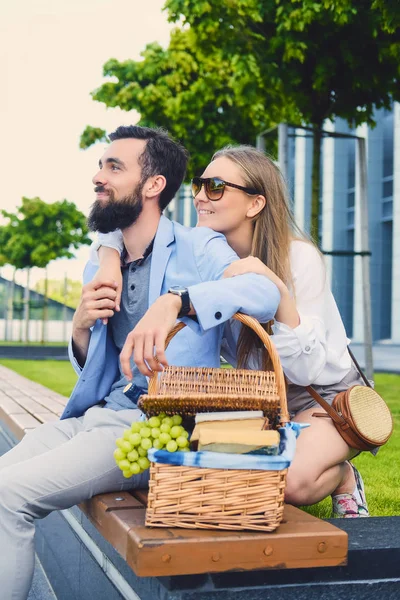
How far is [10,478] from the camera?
244 cm

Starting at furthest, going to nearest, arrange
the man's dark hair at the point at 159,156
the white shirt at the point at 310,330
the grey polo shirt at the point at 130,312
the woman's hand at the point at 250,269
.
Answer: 1. the man's dark hair at the point at 159,156
2. the grey polo shirt at the point at 130,312
3. the white shirt at the point at 310,330
4. the woman's hand at the point at 250,269

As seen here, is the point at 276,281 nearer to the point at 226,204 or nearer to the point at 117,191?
the point at 226,204

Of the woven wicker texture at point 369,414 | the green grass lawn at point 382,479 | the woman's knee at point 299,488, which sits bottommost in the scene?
the green grass lawn at point 382,479

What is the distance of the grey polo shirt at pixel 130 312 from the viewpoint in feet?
9.80

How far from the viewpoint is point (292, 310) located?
2.77 metres

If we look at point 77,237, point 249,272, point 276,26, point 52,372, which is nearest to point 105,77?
point 52,372

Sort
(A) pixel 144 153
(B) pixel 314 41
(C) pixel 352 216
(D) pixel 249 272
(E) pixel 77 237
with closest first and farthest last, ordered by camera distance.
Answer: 1. (D) pixel 249 272
2. (A) pixel 144 153
3. (B) pixel 314 41
4. (E) pixel 77 237
5. (C) pixel 352 216

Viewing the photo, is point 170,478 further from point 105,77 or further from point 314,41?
point 105,77

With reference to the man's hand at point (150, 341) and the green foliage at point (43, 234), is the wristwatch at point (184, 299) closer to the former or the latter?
the man's hand at point (150, 341)

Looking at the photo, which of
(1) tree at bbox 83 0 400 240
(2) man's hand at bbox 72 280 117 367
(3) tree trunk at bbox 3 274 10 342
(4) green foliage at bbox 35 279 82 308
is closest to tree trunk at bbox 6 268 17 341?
(3) tree trunk at bbox 3 274 10 342

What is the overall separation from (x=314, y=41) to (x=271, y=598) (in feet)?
26.0

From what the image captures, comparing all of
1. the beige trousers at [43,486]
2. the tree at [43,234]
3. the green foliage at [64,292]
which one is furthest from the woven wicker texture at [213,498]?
the green foliage at [64,292]

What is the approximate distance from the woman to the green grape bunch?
2.17ft

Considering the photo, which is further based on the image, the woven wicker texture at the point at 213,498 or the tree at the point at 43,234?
the tree at the point at 43,234
